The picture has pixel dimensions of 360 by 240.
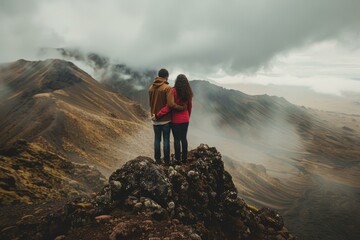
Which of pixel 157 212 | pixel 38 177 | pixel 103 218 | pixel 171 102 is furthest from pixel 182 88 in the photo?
pixel 38 177

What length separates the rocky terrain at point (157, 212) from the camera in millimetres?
8844

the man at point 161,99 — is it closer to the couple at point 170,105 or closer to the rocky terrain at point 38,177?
the couple at point 170,105

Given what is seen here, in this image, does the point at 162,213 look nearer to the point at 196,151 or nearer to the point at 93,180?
the point at 196,151

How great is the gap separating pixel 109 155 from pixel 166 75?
180 ft

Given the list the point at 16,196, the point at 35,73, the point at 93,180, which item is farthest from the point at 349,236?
the point at 35,73

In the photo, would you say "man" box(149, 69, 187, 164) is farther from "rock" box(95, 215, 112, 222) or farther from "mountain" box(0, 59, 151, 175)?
"mountain" box(0, 59, 151, 175)

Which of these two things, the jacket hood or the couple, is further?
the jacket hood

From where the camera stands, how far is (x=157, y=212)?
9.69 meters

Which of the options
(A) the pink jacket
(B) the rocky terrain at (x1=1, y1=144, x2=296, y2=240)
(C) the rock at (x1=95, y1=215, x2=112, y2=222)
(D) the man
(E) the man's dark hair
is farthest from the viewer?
(E) the man's dark hair

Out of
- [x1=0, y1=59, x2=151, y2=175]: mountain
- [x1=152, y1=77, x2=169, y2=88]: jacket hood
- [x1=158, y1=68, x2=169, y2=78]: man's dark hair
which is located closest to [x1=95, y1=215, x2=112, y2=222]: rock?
[x1=152, y1=77, x2=169, y2=88]: jacket hood

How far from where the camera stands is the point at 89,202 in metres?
10.4

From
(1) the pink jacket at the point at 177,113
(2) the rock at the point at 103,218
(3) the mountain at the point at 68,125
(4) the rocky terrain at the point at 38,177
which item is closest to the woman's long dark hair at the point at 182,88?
(1) the pink jacket at the point at 177,113

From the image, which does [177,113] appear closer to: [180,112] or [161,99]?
[180,112]

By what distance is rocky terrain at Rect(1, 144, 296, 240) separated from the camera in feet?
29.0
